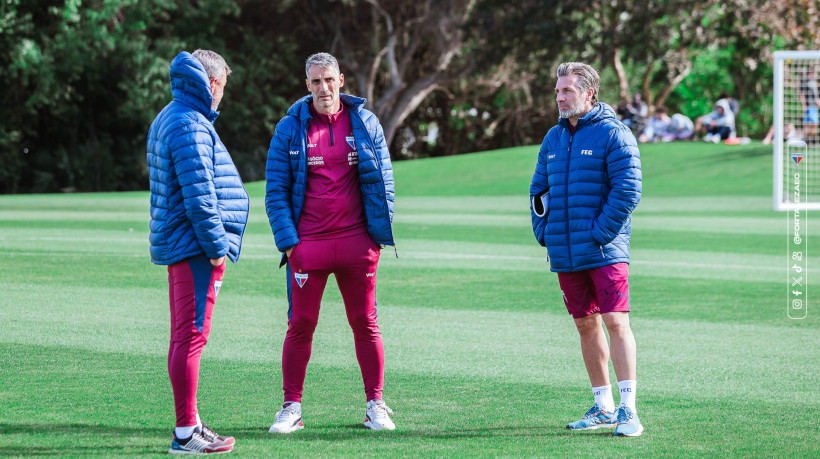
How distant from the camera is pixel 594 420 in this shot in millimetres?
5809

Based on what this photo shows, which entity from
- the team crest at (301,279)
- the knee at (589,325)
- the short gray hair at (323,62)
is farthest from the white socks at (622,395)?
the short gray hair at (323,62)

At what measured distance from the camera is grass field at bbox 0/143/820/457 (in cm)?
558

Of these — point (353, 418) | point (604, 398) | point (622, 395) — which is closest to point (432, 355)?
point (353, 418)

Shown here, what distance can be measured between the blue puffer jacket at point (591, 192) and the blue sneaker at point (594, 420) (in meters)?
0.81

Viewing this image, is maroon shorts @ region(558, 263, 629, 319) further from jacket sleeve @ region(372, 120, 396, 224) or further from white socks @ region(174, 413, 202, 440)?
white socks @ region(174, 413, 202, 440)

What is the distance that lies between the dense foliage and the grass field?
70.3 feet

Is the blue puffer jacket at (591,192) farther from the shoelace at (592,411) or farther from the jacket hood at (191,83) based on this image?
the jacket hood at (191,83)

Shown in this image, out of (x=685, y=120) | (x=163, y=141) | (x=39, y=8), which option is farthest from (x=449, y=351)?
(x=39, y=8)

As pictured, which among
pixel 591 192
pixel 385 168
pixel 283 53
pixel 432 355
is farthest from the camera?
pixel 283 53

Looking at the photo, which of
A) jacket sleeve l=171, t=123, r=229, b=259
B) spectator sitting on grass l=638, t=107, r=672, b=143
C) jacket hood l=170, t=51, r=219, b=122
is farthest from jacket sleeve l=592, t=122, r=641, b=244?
spectator sitting on grass l=638, t=107, r=672, b=143

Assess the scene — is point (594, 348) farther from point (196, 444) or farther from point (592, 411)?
point (196, 444)

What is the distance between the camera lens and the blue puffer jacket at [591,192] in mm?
5621

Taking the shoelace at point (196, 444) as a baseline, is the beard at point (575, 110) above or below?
above

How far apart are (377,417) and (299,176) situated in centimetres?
137
